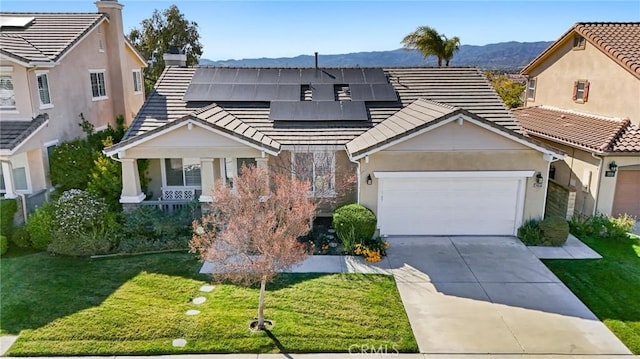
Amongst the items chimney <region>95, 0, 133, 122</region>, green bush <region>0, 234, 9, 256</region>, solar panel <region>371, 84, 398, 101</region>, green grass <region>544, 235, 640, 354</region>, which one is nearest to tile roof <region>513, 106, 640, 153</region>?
green grass <region>544, 235, 640, 354</region>

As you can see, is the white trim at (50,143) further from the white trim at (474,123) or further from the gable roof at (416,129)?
the white trim at (474,123)

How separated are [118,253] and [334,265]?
6625 millimetres

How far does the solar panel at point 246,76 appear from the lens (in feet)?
65.1

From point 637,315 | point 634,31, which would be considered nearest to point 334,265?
point 637,315

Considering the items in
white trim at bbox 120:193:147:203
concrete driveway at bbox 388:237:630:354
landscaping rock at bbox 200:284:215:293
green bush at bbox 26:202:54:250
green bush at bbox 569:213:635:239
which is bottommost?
concrete driveway at bbox 388:237:630:354

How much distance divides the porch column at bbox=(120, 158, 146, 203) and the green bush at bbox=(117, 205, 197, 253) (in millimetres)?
545

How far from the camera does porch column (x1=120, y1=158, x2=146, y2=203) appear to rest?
1606 centimetres

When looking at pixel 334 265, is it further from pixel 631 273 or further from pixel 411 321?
pixel 631 273

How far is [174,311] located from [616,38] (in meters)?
21.1

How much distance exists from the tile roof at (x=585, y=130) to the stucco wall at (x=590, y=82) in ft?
1.40

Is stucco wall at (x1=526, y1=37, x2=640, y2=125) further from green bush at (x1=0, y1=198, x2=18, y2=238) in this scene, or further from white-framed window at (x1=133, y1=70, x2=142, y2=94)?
white-framed window at (x1=133, y1=70, x2=142, y2=94)

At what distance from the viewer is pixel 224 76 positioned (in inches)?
795

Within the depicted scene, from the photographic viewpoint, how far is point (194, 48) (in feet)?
148

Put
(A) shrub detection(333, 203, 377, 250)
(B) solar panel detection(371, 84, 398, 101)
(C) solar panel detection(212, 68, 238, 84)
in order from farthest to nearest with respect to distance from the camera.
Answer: (C) solar panel detection(212, 68, 238, 84) < (B) solar panel detection(371, 84, 398, 101) < (A) shrub detection(333, 203, 377, 250)
